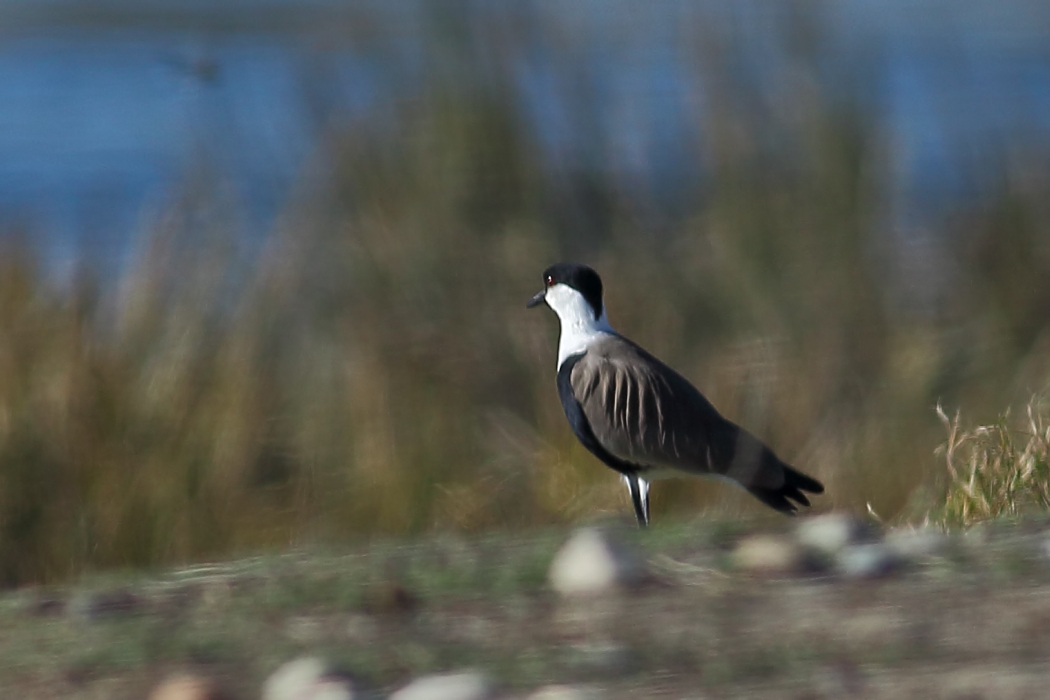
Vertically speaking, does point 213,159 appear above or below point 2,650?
above

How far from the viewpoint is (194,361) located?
5.14 meters

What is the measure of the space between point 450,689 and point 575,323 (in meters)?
2.65

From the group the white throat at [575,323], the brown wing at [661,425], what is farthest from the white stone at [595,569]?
the white throat at [575,323]

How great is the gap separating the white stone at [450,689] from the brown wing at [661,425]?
206cm

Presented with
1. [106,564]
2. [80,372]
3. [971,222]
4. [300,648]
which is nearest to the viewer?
[300,648]

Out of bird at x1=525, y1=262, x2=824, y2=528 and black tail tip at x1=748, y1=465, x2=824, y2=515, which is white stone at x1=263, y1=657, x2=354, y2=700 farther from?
black tail tip at x1=748, y1=465, x2=824, y2=515

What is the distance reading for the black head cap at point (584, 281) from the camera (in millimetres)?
4980

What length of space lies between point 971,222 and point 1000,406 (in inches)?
40.4

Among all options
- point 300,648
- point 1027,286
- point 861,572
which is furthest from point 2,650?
point 1027,286

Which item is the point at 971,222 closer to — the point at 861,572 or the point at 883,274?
the point at 883,274

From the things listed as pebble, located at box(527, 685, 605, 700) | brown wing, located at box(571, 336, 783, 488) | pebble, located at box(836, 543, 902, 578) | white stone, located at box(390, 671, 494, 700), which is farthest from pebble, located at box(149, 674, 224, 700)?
brown wing, located at box(571, 336, 783, 488)

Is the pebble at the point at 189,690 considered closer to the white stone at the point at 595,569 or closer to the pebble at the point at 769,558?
the white stone at the point at 595,569

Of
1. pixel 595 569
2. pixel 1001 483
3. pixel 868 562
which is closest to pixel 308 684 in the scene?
pixel 595 569

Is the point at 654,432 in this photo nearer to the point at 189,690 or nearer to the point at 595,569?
the point at 595,569
